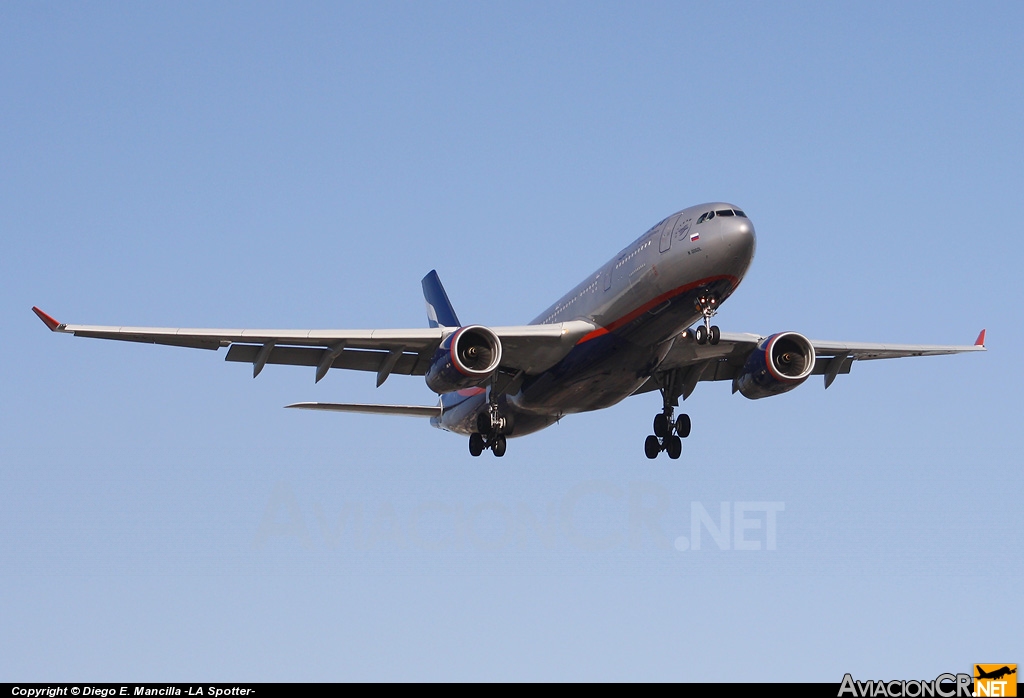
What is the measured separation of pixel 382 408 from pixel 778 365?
1260 cm

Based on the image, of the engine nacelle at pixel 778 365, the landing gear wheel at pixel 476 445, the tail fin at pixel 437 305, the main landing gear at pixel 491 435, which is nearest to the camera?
the engine nacelle at pixel 778 365

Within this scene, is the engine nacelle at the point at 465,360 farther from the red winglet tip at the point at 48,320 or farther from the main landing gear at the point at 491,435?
the red winglet tip at the point at 48,320

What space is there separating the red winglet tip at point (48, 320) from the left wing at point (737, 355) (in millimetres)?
15700

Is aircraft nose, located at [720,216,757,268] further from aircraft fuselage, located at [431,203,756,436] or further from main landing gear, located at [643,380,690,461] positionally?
main landing gear, located at [643,380,690,461]

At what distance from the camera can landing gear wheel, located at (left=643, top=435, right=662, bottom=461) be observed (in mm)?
41375

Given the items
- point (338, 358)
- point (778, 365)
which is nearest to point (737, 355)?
point (778, 365)

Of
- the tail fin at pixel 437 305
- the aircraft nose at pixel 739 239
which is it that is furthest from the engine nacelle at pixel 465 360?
the tail fin at pixel 437 305

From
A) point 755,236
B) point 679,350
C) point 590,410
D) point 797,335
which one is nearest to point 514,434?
point 590,410

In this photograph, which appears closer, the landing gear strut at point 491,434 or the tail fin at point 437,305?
the landing gear strut at point 491,434

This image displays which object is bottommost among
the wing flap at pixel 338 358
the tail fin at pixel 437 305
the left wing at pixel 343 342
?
the left wing at pixel 343 342

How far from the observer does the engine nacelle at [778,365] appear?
127 feet

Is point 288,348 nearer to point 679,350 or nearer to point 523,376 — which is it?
point 523,376

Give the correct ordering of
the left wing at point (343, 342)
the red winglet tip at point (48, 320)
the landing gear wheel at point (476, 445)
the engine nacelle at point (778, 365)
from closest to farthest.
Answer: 1. the red winglet tip at point (48, 320)
2. the left wing at point (343, 342)
3. the engine nacelle at point (778, 365)
4. the landing gear wheel at point (476, 445)

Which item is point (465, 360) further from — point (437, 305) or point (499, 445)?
point (437, 305)
